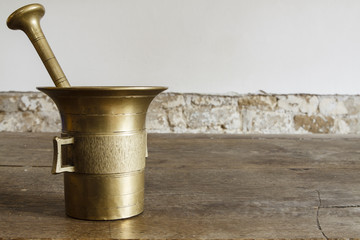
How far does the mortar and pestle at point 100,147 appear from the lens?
0.68 meters

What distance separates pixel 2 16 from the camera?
257 centimetres

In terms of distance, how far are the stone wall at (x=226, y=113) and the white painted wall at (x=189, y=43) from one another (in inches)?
2.7

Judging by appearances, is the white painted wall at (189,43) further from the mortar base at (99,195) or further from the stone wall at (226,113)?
the mortar base at (99,195)

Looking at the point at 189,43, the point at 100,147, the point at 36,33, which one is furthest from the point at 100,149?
the point at 189,43

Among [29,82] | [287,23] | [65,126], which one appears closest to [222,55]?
[287,23]

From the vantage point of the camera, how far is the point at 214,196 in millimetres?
898

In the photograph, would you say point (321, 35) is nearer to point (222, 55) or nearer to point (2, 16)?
point (222, 55)

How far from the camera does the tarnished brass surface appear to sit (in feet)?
2.23

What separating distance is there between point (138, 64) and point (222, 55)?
532mm

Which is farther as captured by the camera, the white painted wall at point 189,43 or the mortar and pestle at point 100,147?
the white painted wall at point 189,43

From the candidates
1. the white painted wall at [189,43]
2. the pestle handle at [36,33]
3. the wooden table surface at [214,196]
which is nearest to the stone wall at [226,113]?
the white painted wall at [189,43]

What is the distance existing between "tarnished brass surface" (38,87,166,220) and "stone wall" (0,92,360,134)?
1.88 m

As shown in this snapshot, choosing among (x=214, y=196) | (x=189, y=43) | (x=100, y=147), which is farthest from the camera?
(x=189, y=43)

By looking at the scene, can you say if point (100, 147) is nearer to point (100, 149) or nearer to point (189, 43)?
point (100, 149)
